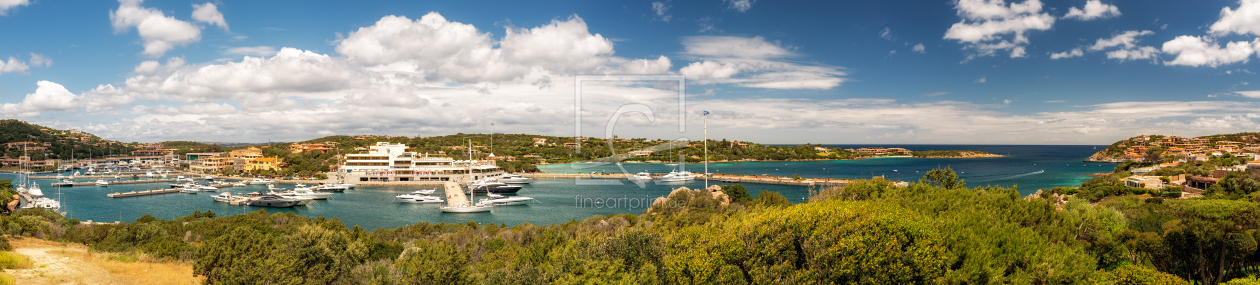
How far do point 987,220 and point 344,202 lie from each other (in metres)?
43.3

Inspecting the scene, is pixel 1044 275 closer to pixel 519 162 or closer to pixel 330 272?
pixel 330 272

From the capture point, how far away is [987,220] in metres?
9.86

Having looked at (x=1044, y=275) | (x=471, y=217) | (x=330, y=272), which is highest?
(x=1044, y=275)

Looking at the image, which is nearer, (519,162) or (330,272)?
(330,272)

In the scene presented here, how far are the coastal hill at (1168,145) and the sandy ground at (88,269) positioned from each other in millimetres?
85409

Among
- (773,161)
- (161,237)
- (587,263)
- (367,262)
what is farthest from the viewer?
(773,161)

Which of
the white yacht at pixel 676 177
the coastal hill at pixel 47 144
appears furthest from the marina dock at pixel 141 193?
the white yacht at pixel 676 177

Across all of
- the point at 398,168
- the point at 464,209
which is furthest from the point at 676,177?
the point at 398,168

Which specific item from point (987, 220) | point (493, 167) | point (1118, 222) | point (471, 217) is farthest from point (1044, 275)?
point (493, 167)

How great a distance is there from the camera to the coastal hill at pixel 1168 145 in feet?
210

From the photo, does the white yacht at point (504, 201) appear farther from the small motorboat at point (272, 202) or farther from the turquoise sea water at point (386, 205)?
the small motorboat at point (272, 202)

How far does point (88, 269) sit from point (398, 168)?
4741cm

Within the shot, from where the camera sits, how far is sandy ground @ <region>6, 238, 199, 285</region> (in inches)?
392

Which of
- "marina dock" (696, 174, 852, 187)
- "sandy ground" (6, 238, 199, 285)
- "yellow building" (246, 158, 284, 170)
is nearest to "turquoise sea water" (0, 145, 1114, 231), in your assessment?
"marina dock" (696, 174, 852, 187)
